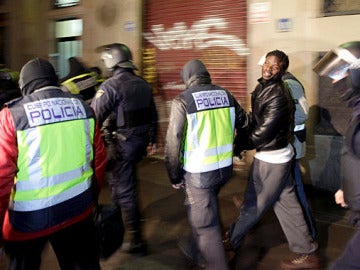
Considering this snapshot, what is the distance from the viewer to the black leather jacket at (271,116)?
379cm

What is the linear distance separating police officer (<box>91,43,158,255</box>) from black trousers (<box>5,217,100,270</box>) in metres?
1.24

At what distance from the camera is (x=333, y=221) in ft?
17.2

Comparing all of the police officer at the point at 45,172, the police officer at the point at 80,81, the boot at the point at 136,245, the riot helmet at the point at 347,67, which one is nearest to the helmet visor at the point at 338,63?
the riot helmet at the point at 347,67

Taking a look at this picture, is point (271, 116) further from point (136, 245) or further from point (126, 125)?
point (136, 245)

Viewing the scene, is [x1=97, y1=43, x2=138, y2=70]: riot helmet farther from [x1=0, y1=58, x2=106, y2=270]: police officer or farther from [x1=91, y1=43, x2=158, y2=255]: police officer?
[x1=0, y1=58, x2=106, y2=270]: police officer

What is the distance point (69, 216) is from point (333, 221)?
11.4 ft

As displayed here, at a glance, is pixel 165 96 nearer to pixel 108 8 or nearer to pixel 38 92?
pixel 108 8

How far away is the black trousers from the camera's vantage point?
9.00 ft

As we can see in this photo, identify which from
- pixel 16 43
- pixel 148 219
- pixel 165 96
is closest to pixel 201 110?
pixel 148 219

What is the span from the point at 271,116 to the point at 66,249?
1.93 meters

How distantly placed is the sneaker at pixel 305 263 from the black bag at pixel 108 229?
1640 millimetres

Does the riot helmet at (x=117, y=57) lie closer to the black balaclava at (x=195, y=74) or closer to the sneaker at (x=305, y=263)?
the black balaclava at (x=195, y=74)

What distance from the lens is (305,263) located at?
398 cm

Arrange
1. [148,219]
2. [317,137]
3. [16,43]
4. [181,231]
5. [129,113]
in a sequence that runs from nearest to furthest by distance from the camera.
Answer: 1. [129,113]
2. [181,231]
3. [148,219]
4. [317,137]
5. [16,43]
